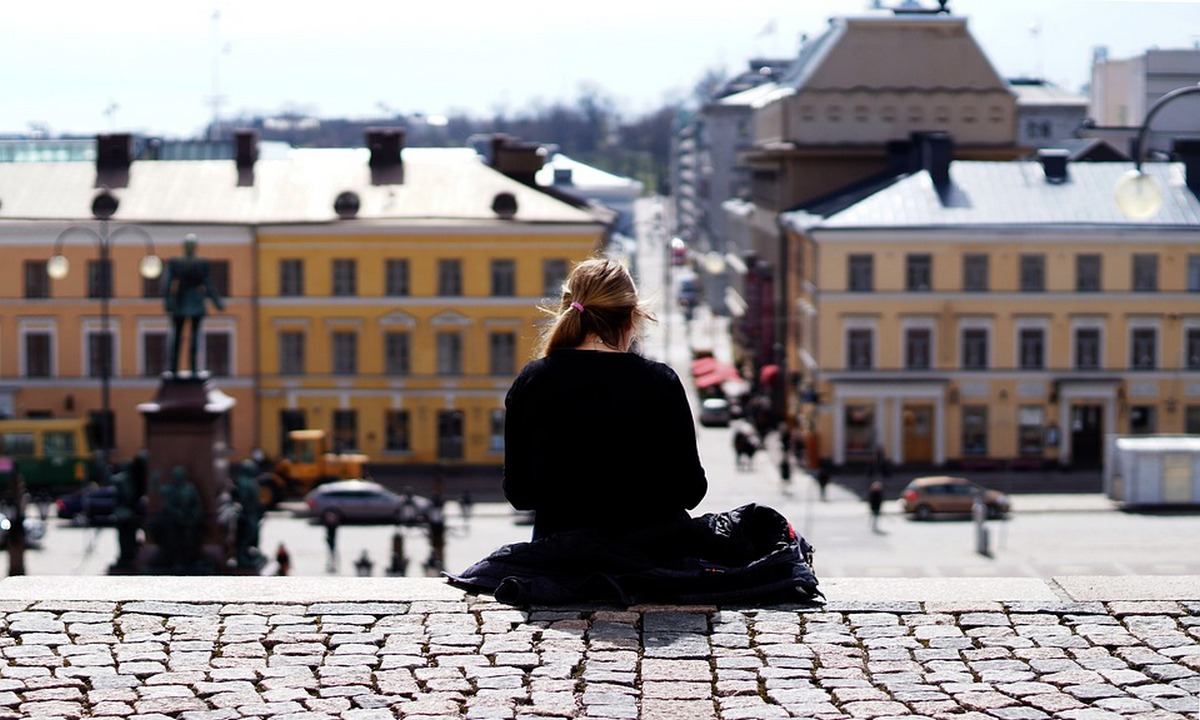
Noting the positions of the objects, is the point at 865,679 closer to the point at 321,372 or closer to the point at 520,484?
the point at 520,484

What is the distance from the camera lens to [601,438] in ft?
26.9

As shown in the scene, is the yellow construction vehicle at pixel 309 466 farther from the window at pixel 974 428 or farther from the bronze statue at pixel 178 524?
the bronze statue at pixel 178 524

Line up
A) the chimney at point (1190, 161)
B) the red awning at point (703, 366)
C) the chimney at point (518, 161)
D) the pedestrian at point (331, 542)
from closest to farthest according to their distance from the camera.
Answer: the pedestrian at point (331, 542)
the chimney at point (1190, 161)
the chimney at point (518, 161)
the red awning at point (703, 366)

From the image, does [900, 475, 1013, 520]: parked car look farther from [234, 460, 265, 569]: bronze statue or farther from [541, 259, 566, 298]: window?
[234, 460, 265, 569]: bronze statue

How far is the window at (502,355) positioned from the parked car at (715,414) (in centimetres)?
735

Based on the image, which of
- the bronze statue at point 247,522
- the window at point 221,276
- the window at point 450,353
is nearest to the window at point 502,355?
the window at point 450,353

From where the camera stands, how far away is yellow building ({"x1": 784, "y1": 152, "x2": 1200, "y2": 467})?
141ft

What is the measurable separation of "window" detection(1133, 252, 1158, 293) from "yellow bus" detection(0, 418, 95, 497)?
2071cm

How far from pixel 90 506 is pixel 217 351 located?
9.08 metres

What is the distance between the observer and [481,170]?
153 feet

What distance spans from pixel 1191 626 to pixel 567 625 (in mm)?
2374

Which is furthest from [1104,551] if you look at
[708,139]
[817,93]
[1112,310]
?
[708,139]

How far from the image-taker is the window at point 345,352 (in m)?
45.0

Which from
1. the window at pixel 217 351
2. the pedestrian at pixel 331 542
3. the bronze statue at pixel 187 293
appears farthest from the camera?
the window at pixel 217 351
